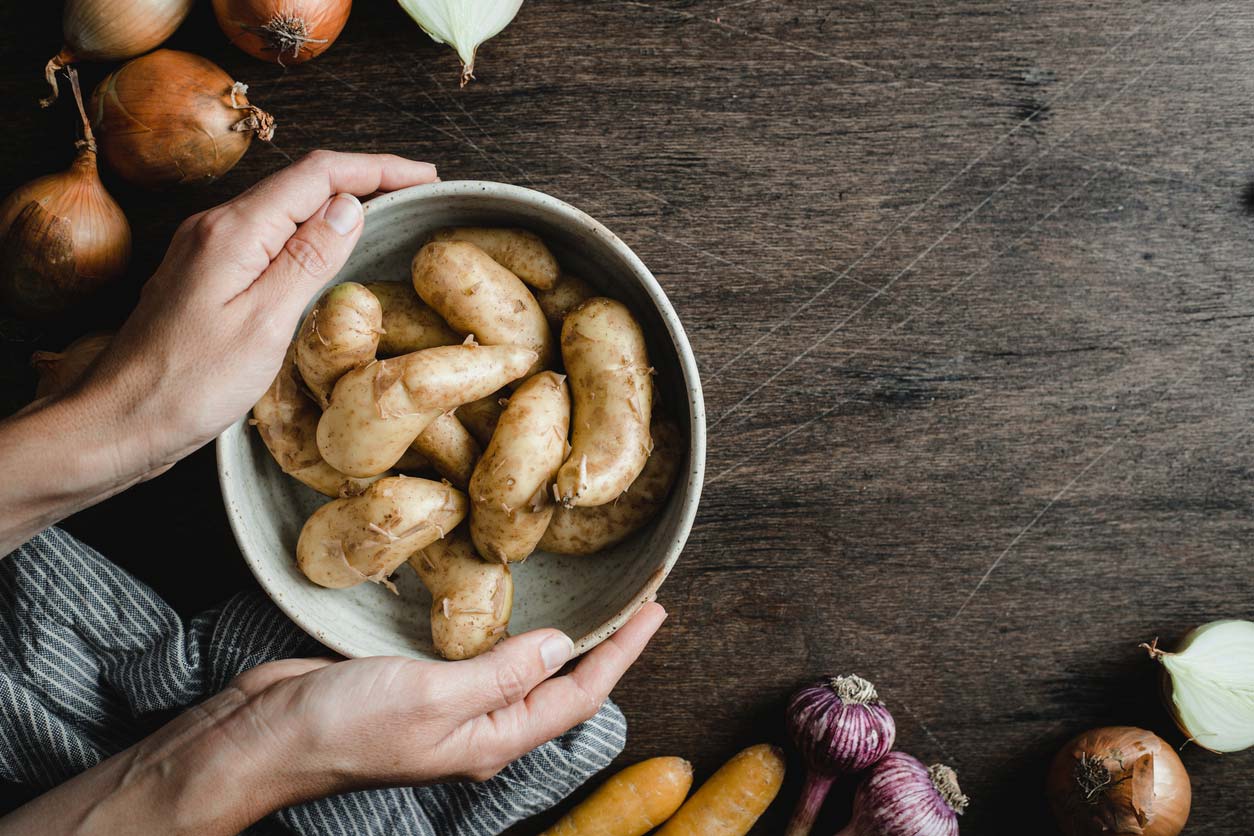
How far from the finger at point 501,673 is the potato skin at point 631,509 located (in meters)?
0.14

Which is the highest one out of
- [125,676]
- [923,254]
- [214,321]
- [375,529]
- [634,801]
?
[214,321]

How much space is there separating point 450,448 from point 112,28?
65 centimetres

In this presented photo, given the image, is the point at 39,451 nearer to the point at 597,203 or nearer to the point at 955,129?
the point at 597,203

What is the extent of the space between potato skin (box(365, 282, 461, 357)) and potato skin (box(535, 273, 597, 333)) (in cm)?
11

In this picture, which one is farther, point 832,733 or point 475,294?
point 832,733

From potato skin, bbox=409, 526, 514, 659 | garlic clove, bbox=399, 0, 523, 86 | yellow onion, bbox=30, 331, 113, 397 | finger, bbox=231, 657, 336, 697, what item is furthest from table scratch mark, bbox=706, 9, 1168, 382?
yellow onion, bbox=30, 331, 113, 397

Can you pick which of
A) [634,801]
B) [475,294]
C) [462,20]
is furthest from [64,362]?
[634,801]

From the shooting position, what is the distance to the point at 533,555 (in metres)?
1.15

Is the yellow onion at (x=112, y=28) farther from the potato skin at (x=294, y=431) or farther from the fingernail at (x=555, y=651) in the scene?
the fingernail at (x=555, y=651)

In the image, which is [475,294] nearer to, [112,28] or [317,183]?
[317,183]

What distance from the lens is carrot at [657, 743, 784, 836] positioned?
120 centimetres

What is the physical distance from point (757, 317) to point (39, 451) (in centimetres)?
84

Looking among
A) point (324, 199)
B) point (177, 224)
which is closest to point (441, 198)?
point (324, 199)

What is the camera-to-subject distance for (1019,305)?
1211 millimetres
